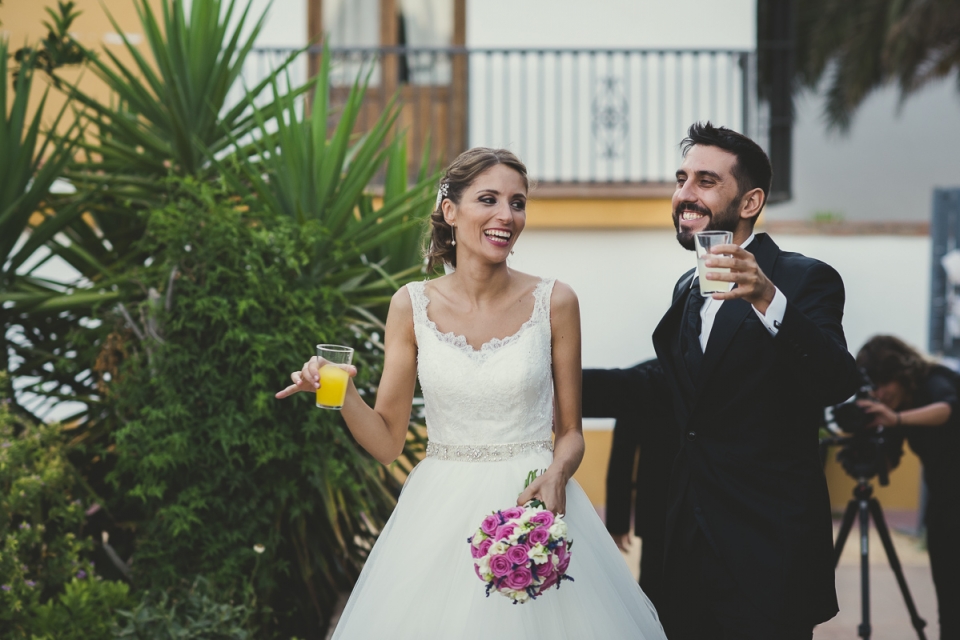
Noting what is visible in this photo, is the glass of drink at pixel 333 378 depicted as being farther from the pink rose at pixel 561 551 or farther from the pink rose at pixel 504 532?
the pink rose at pixel 561 551

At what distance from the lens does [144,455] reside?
4.00m

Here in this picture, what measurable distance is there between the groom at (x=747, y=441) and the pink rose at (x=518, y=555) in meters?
0.61

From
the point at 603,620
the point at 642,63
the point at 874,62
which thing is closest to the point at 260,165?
the point at 603,620

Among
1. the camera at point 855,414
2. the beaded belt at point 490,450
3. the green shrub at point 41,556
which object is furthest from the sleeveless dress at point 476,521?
the camera at point 855,414

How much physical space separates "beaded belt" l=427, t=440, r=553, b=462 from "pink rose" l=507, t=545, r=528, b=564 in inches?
22.3

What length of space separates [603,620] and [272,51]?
25.4 feet

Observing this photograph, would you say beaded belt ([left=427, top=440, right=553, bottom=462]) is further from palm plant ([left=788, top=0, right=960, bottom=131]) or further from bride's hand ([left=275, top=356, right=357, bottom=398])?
palm plant ([left=788, top=0, right=960, bottom=131])

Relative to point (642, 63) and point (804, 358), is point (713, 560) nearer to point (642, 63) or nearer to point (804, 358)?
point (804, 358)

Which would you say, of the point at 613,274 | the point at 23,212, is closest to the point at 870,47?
the point at 613,274

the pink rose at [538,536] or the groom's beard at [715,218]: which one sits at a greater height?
the groom's beard at [715,218]

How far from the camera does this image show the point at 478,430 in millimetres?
2941

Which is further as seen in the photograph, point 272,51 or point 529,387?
point 272,51

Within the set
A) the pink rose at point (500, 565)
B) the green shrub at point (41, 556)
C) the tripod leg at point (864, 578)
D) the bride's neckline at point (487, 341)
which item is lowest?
the tripod leg at point (864, 578)

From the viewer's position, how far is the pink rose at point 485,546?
7.94 feet
